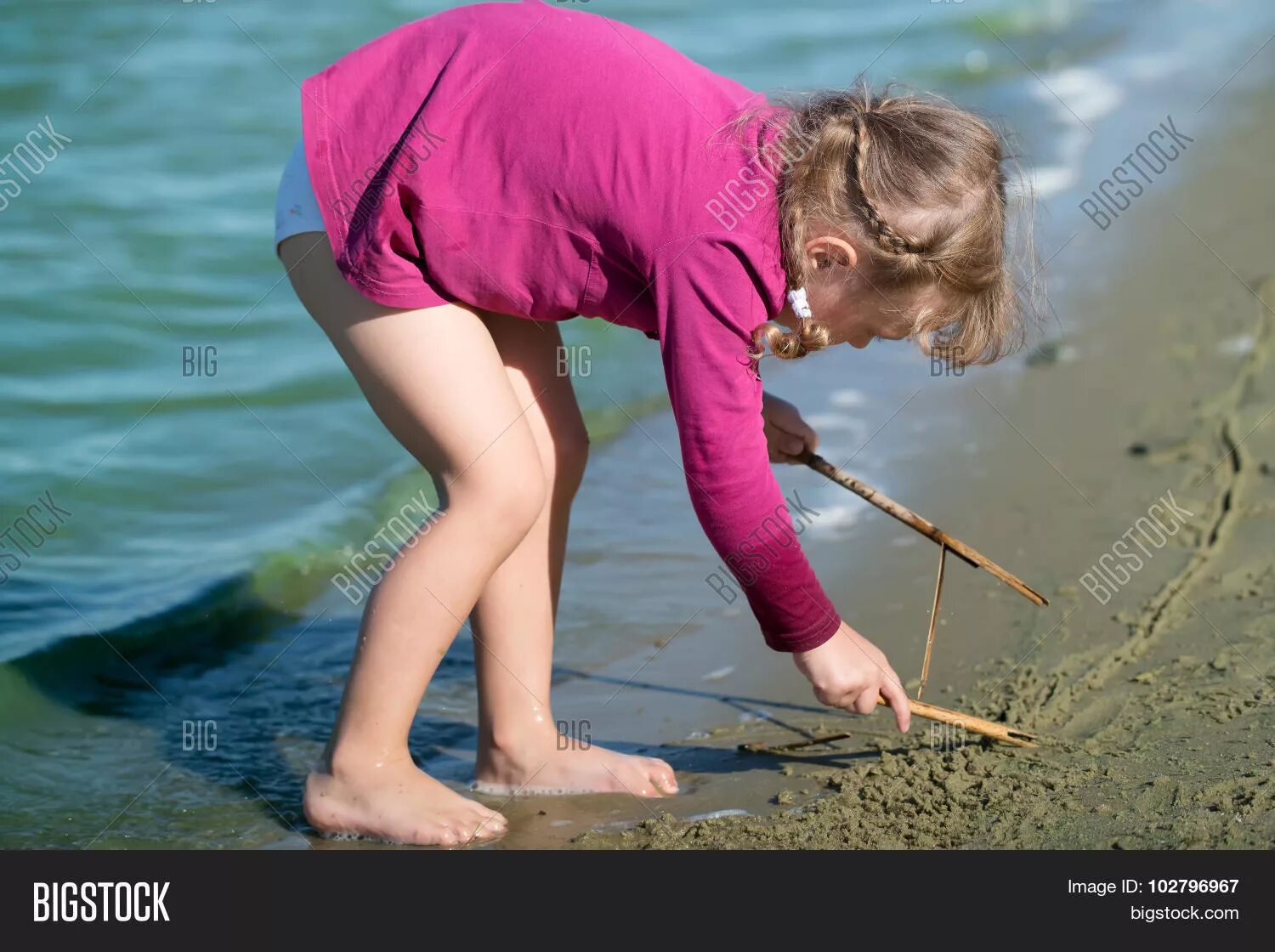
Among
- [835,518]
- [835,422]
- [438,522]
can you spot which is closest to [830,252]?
[438,522]

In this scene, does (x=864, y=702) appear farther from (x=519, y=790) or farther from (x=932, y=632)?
(x=519, y=790)

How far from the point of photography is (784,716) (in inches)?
112

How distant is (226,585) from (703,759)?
156cm

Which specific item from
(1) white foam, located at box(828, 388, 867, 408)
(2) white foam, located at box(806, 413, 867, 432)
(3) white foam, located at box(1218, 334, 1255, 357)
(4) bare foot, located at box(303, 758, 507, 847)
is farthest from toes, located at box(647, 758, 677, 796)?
(3) white foam, located at box(1218, 334, 1255, 357)

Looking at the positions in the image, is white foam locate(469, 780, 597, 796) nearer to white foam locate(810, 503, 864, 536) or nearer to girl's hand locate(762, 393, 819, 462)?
girl's hand locate(762, 393, 819, 462)

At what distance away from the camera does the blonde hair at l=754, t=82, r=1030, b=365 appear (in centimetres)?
208

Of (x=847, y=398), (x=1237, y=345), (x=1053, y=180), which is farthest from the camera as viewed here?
(x=1053, y=180)

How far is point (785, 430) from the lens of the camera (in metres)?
2.62

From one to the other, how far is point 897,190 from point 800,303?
226 mm

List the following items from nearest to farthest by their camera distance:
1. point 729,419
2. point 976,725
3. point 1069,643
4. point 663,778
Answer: point 729,419 < point 976,725 < point 663,778 < point 1069,643

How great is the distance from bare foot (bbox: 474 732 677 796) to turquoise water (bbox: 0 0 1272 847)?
0.16 meters

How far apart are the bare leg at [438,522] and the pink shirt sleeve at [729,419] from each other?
1.12 ft
